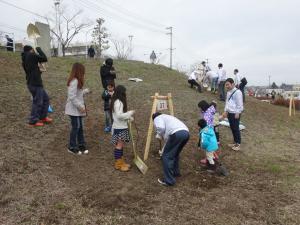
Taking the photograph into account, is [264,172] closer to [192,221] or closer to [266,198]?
[266,198]

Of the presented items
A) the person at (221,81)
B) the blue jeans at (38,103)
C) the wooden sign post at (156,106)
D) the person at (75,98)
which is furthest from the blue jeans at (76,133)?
the person at (221,81)

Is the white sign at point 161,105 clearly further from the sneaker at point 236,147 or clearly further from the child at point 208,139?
the sneaker at point 236,147

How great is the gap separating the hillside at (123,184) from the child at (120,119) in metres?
0.25

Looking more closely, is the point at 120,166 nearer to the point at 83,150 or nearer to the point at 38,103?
the point at 83,150

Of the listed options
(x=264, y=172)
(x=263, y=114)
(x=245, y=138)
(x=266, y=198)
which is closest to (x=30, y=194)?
(x=266, y=198)

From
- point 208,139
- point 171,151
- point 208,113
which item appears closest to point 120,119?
point 171,151

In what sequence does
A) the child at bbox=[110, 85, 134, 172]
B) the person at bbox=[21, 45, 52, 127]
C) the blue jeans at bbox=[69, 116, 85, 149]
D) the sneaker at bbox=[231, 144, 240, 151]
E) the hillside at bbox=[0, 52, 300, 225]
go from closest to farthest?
the hillside at bbox=[0, 52, 300, 225] < the child at bbox=[110, 85, 134, 172] < the blue jeans at bbox=[69, 116, 85, 149] < the person at bbox=[21, 45, 52, 127] < the sneaker at bbox=[231, 144, 240, 151]

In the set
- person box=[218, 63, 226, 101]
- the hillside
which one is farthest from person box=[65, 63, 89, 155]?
person box=[218, 63, 226, 101]

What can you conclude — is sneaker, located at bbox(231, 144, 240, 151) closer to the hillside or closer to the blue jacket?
the hillside

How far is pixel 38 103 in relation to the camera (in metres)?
7.46

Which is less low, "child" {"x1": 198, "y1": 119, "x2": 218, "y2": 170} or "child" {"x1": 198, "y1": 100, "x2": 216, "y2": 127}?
"child" {"x1": 198, "y1": 100, "x2": 216, "y2": 127}

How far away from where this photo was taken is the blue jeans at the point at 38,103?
7430 millimetres

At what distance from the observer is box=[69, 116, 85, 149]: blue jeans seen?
639 cm

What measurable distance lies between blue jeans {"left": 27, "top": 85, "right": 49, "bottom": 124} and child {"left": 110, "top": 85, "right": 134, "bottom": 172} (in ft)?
7.41
